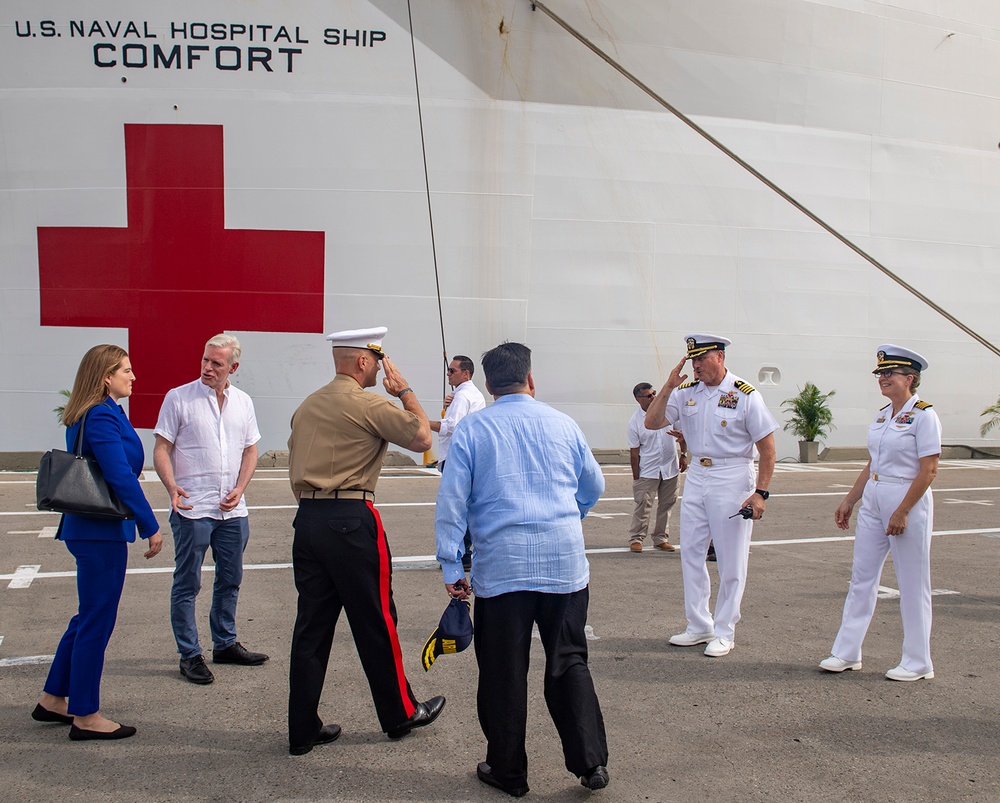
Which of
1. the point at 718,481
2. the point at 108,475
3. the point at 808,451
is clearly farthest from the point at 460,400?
the point at 808,451

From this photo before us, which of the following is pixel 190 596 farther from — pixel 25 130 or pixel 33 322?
pixel 25 130

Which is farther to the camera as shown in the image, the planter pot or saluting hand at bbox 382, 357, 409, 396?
the planter pot

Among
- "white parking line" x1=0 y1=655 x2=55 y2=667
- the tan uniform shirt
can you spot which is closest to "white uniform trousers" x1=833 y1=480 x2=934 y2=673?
the tan uniform shirt

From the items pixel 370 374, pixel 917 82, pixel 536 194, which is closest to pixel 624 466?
pixel 536 194

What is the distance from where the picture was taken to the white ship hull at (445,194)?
11852mm

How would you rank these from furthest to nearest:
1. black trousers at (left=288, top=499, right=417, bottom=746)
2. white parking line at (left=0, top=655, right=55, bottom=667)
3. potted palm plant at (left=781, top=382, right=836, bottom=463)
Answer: potted palm plant at (left=781, top=382, right=836, bottom=463), white parking line at (left=0, top=655, right=55, bottom=667), black trousers at (left=288, top=499, right=417, bottom=746)

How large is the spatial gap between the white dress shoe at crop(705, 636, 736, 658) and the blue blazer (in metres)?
2.54

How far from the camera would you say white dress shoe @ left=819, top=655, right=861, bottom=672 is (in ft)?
13.5

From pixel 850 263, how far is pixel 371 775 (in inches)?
482

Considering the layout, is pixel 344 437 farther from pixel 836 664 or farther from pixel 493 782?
pixel 836 664

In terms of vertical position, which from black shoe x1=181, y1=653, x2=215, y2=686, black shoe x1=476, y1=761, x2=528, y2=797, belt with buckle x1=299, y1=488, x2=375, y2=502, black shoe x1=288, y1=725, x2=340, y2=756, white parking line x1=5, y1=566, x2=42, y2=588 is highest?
belt with buckle x1=299, y1=488, x2=375, y2=502

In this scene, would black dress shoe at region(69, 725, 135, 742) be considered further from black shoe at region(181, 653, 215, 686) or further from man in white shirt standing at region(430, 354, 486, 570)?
man in white shirt standing at region(430, 354, 486, 570)

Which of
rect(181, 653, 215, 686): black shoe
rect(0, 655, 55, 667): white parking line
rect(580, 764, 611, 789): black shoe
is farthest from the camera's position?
rect(0, 655, 55, 667): white parking line

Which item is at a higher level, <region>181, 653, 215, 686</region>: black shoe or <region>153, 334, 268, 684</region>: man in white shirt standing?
<region>153, 334, 268, 684</region>: man in white shirt standing
